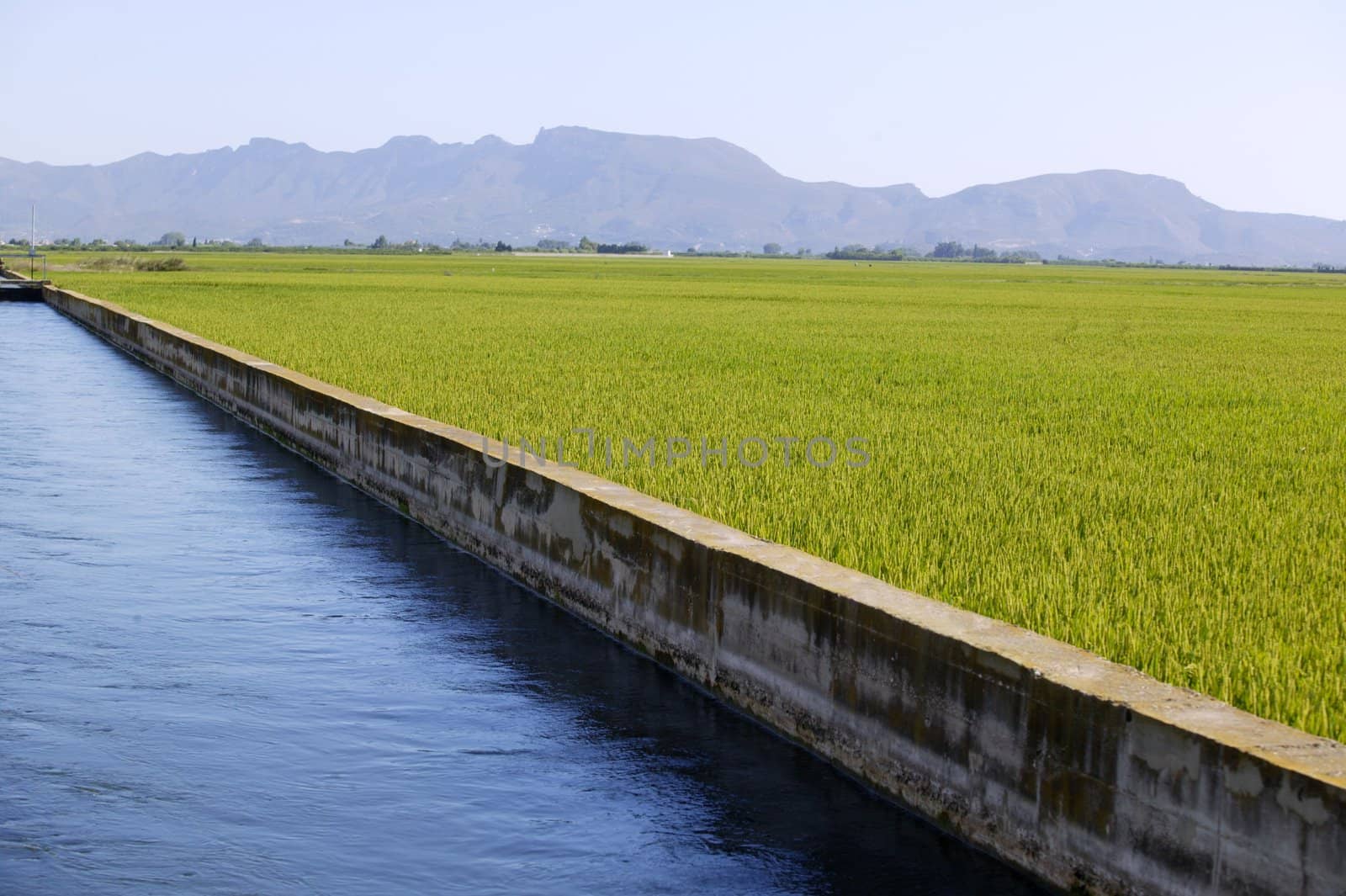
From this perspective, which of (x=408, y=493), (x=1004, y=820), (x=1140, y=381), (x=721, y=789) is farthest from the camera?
(x=1140, y=381)

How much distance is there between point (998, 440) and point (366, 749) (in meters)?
9.00

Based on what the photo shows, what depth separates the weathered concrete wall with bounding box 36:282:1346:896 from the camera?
5012 mm

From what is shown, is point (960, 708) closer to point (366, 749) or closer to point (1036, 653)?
point (1036, 653)

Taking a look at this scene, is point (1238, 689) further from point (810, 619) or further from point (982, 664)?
point (810, 619)

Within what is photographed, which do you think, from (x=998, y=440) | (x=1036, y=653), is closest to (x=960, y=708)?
(x=1036, y=653)

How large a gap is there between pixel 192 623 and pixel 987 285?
294ft

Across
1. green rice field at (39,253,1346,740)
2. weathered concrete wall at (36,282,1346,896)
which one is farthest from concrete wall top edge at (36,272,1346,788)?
green rice field at (39,253,1346,740)

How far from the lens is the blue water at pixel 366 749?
6336 mm

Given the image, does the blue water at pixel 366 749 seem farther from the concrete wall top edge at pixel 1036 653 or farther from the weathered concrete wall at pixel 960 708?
the concrete wall top edge at pixel 1036 653

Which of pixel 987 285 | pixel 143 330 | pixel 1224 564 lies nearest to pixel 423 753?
pixel 1224 564

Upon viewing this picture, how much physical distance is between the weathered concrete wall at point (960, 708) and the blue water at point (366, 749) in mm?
224

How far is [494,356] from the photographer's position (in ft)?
85.6

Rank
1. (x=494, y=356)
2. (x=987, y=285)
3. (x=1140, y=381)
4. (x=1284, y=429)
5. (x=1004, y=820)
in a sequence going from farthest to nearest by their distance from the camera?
(x=987, y=285) < (x=494, y=356) < (x=1140, y=381) < (x=1284, y=429) < (x=1004, y=820)

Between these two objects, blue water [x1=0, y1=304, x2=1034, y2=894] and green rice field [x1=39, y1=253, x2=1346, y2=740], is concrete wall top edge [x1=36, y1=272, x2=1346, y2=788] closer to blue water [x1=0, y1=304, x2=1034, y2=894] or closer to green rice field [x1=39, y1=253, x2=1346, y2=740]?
green rice field [x1=39, y1=253, x2=1346, y2=740]
